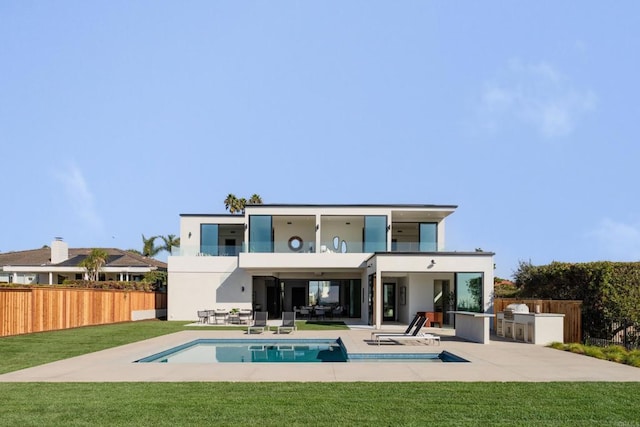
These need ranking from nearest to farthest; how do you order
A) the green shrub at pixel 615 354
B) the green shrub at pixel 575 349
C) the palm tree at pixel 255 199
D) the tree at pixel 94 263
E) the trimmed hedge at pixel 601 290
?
1. the green shrub at pixel 615 354
2. the green shrub at pixel 575 349
3. the trimmed hedge at pixel 601 290
4. the tree at pixel 94 263
5. the palm tree at pixel 255 199

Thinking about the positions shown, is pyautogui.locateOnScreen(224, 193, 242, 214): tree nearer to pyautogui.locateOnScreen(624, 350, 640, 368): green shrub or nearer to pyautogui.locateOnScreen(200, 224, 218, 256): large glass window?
pyautogui.locateOnScreen(200, 224, 218, 256): large glass window

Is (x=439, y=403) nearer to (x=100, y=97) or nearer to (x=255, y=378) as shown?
(x=255, y=378)

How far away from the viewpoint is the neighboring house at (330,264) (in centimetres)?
2231

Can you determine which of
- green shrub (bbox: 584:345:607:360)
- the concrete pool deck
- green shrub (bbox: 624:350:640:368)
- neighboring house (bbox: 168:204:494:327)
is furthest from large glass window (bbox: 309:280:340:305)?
green shrub (bbox: 624:350:640:368)

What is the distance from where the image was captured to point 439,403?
295 inches

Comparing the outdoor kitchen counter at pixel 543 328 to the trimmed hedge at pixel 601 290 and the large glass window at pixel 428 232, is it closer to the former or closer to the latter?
the trimmed hedge at pixel 601 290

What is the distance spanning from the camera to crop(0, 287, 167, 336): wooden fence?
1723 cm

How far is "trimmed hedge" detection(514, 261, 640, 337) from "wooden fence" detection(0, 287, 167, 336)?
19.0 m

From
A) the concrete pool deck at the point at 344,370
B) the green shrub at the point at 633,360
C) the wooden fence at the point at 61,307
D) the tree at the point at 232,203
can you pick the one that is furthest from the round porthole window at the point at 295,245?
the tree at the point at 232,203

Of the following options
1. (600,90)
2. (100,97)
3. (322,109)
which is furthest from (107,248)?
(600,90)

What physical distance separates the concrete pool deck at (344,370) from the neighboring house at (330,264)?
8280 mm

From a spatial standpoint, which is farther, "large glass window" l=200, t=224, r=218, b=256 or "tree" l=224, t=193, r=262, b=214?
"tree" l=224, t=193, r=262, b=214

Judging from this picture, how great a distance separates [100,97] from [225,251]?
37.5 feet

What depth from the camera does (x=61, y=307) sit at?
2030cm
